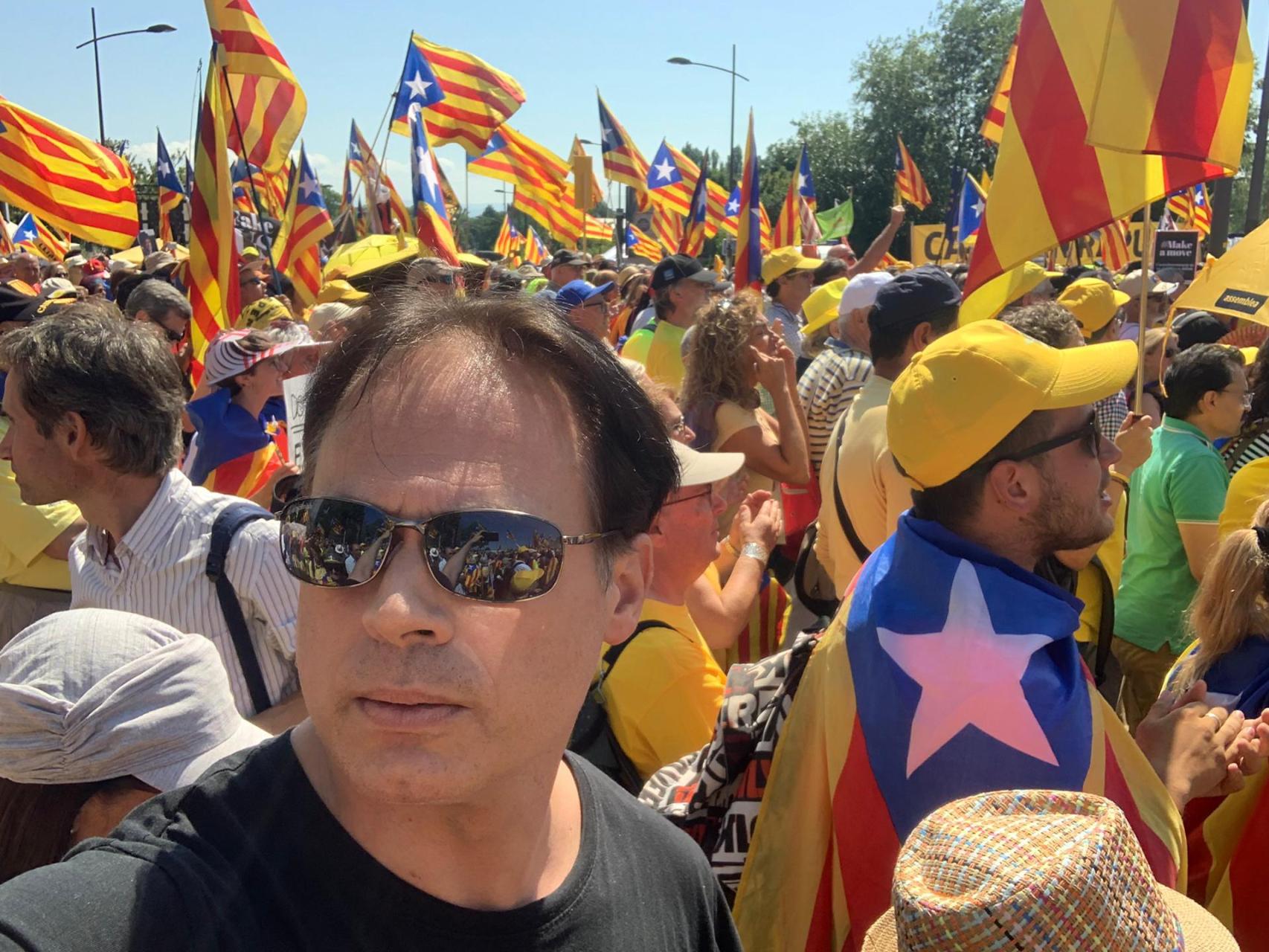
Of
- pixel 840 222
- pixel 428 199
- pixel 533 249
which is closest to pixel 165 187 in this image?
pixel 428 199

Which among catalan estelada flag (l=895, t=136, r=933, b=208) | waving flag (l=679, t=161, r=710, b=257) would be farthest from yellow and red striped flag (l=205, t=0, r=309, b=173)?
catalan estelada flag (l=895, t=136, r=933, b=208)

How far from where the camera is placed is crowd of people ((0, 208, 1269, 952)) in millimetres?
1097

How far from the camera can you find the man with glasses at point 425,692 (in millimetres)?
1048

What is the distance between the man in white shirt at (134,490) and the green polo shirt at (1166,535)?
9.95 feet

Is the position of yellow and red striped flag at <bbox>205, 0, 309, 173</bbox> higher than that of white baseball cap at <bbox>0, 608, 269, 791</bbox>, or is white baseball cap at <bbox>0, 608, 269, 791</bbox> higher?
yellow and red striped flag at <bbox>205, 0, 309, 173</bbox>

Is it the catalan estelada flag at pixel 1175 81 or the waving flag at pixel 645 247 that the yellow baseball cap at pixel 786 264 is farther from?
the waving flag at pixel 645 247

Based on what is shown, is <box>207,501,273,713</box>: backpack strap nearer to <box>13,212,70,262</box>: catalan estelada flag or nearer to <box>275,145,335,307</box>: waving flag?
<box>275,145,335,307</box>: waving flag

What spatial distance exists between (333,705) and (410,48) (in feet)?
35.1

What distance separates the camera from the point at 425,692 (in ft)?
3.45

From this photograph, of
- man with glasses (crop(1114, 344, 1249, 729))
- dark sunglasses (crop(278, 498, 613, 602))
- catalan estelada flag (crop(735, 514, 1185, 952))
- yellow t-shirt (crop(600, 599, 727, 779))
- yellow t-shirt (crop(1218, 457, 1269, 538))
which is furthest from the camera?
man with glasses (crop(1114, 344, 1249, 729))

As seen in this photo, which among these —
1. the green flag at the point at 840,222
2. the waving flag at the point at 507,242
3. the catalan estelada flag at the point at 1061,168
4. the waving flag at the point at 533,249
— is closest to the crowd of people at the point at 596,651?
the catalan estelada flag at the point at 1061,168

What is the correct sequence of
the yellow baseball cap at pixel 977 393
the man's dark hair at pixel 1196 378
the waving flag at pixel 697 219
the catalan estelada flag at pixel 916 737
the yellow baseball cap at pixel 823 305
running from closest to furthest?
the catalan estelada flag at pixel 916 737 → the yellow baseball cap at pixel 977 393 → the man's dark hair at pixel 1196 378 → the yellow baseball cap at pixel 823 305 → the waving flag at pixel 697 219

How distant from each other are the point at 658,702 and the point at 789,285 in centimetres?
585

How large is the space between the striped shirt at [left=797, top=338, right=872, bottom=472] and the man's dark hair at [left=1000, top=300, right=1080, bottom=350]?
1.25 m
